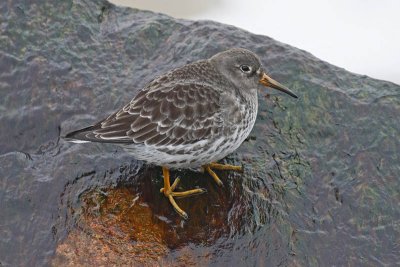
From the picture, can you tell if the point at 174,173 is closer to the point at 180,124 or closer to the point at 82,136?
the point at 180,124

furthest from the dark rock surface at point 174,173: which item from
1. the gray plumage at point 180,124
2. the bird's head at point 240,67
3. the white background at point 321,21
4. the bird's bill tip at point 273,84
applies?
the white background at point 321,21

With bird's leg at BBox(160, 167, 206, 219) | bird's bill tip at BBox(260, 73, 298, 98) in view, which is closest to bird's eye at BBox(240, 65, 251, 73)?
bird's bill tip at BBox(260, 73, 298, 98)

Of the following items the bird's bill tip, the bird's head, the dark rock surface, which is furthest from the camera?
the bird's bill tip

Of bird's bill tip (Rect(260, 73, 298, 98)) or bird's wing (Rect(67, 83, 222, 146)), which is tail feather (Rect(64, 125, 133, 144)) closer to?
bird's wing (Rect(67, 83, 222, 146))

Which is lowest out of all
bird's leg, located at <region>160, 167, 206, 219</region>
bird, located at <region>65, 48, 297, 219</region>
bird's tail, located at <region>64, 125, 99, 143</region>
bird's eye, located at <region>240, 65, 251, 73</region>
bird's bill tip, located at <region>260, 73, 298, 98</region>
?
bird's leg, located at <region>160, 167, 206, 219</region>

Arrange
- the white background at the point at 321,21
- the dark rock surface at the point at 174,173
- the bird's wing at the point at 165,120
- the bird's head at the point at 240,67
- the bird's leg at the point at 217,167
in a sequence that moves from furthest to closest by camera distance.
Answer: the white background at the point at 321,21, the bird's head at the point at 240,67, the bird's leg at the point at 217,167, the bird's wing at the point at 165,120, the dark rock surface at the point at 174,173

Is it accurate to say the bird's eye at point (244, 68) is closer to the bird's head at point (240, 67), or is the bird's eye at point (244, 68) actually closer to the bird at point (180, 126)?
the bird's head at point (240, 67)

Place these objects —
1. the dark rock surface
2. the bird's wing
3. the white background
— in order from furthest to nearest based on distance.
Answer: the white background, the bird's wing, the dark rock surface

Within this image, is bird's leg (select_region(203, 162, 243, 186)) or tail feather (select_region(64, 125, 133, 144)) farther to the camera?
bird's leg (select_region(203, 162, 243, 186))
